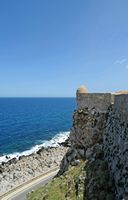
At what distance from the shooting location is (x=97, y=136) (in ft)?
112

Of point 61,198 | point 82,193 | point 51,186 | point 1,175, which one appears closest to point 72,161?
point 51,186

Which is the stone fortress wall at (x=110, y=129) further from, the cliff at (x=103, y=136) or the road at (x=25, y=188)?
the road at (x=25, y=188)

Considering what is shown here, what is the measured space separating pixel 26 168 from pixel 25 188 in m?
12.0

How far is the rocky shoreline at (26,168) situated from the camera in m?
54.2

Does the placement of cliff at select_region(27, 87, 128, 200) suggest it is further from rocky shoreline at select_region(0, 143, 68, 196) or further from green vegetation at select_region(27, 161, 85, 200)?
rocky shoreline at select_region(0, 143, 68, 196)

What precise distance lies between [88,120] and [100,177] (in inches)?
443

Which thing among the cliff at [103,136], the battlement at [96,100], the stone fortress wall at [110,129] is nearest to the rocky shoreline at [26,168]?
the cliff at [103,136]

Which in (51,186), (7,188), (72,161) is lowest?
(7,188)

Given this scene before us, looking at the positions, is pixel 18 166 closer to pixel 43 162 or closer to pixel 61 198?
pixel 43 162

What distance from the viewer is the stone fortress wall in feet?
70.6

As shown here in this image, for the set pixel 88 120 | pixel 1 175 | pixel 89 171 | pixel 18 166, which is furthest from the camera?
pixel 18 166

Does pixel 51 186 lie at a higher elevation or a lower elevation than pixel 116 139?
lower

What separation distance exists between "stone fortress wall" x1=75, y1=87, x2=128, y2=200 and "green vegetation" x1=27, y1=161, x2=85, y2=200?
3.48 metres

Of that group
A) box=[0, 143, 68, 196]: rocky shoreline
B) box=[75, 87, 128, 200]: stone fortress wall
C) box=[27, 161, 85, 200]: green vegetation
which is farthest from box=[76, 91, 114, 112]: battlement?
box=[0, 143, 68, 196]: rocky shoreline
